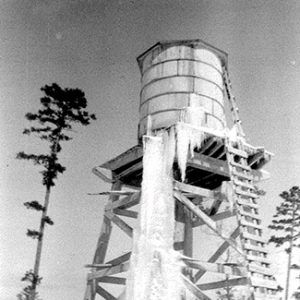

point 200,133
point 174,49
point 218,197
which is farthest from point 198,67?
point 218,197

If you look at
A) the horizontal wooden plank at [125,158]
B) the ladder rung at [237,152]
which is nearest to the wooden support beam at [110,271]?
the horizontal wooden plank at [125,158]

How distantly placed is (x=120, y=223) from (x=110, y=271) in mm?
1030

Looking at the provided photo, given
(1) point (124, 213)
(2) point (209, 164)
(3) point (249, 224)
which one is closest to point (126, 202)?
(1) point (124, 213)

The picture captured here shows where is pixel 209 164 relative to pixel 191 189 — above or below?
above

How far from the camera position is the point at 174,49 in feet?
33.2

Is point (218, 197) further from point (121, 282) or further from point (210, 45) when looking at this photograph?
point (210, 45)

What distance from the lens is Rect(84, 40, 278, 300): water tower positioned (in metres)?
8.44

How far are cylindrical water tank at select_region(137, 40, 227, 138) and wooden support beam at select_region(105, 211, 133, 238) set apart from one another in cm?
194

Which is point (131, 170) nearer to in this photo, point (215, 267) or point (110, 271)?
point (110, 271)

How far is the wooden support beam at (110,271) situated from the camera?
8586 mm

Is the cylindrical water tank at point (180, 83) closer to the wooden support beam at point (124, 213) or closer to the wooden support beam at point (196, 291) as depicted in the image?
the wooden support beam at point (124, 213)

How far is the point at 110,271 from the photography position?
29.2 feet

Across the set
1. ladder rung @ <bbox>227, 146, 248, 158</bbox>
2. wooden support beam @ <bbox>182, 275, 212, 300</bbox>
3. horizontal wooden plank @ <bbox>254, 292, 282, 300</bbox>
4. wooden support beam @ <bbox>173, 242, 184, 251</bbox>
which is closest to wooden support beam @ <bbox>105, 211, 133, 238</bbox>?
wooden support beam @ <bbox>182, 275, 212, 300</bbox>

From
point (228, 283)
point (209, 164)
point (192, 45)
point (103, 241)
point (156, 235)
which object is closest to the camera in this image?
point (156, 235)
